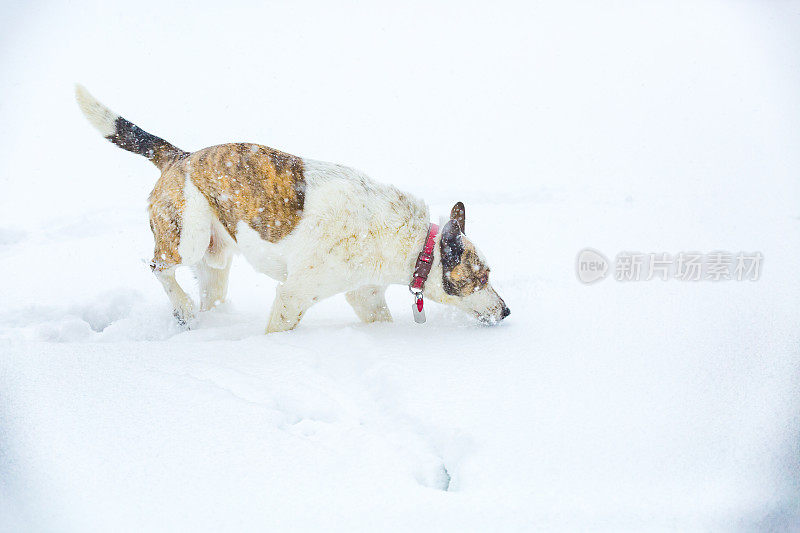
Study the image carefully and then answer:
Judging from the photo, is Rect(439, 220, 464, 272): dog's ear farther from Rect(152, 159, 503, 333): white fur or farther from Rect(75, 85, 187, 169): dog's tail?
Rect(75, 85, 187, 169): dog's tail

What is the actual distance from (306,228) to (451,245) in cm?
88

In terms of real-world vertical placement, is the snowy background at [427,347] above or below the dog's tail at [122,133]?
below

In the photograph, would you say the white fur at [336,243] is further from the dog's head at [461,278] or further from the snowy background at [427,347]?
the snowy background at [427,347]

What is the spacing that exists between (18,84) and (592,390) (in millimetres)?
10849

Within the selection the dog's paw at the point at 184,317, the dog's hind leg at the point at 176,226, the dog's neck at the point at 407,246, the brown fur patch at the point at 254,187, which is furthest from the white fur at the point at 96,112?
the dog's neck at the point at 407,246

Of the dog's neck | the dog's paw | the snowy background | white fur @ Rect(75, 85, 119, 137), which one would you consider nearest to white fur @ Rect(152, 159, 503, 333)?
the dog's neck

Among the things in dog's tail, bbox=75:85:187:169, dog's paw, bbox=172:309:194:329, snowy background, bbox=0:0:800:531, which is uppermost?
dog's tail, bbox=75:85:187:169

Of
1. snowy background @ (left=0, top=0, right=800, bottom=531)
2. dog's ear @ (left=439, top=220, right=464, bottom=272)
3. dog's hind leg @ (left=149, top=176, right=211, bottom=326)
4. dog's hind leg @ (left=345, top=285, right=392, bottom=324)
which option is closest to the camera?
snowy background @ (left=0, top=0, right=800, bottom=531)

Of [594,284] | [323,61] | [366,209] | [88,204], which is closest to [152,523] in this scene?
[366,209]

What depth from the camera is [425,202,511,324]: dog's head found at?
3018mm

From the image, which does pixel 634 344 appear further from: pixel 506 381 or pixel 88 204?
pixel 88 204

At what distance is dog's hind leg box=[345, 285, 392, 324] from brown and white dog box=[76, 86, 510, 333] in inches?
1.5

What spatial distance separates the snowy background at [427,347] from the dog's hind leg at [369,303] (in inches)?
5.1

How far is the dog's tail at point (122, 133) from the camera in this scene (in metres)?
3.44
